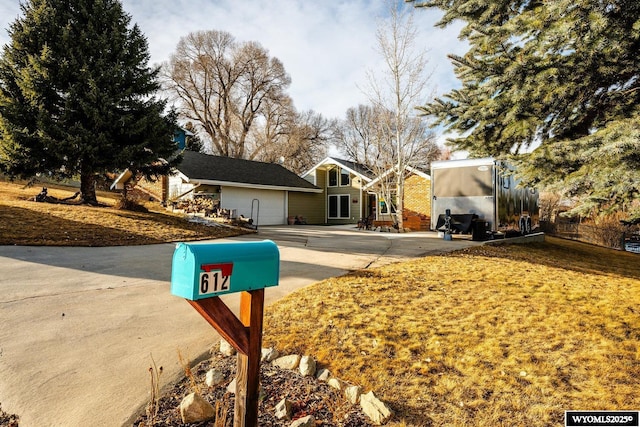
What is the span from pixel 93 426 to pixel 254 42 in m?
35.6

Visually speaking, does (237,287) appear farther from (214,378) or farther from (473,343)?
(473,343)

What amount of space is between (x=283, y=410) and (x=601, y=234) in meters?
24.1

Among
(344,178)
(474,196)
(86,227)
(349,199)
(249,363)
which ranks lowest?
(249,363)

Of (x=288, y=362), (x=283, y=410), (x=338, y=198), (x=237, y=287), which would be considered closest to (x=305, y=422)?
(x=283, y=410)

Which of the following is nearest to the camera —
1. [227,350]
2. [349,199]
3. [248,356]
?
[248,356]

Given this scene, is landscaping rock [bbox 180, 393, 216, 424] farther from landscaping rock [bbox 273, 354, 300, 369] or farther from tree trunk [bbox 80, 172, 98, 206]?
tree trunk [bbox 80, 172, 98, 206]

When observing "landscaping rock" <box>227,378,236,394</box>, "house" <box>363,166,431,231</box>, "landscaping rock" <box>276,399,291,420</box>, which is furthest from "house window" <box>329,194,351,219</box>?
"landscaping rock" <box>276,399,291,420</box>

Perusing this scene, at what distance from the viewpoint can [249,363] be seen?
1.68 meters

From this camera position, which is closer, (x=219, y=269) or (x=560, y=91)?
(x=219, y=269)

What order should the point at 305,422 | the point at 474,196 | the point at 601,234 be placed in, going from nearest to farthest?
the point at 305,422 < the point at 474,196 < the point at 601,234

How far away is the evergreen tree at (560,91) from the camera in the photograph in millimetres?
3244

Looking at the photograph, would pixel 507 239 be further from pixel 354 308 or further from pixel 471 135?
pixel 354 308

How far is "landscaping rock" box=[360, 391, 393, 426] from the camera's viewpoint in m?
2.01

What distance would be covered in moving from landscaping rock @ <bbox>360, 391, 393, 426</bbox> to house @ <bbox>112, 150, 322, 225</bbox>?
45.9 feet
